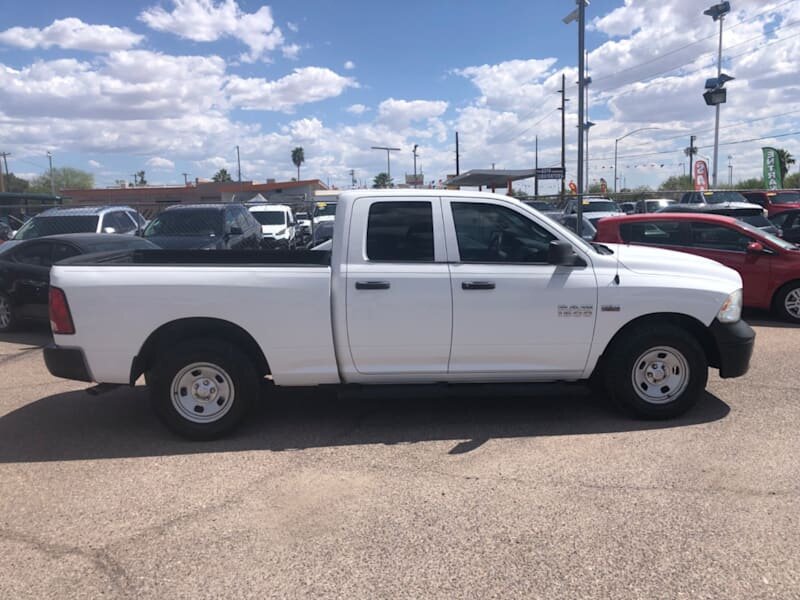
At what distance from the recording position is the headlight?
16.6 ft

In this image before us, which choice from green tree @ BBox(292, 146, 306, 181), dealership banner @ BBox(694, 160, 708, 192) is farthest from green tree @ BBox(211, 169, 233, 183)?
dealership banner @ BBox(694, 160, 708, 192)

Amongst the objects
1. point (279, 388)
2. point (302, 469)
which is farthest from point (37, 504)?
point (279, 388)

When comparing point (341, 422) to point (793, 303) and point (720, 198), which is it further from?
point (720, 198)

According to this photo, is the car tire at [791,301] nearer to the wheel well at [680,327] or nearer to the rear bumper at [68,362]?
the wheel well at [680,327]

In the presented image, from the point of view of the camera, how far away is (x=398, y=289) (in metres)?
4.79

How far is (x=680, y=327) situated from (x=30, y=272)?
8.54 metres

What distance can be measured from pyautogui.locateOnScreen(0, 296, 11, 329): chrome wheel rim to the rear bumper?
17.5ft

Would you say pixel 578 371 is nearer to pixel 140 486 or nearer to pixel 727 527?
pixel 727 527

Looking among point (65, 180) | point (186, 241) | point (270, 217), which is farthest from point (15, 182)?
point (186, 241)

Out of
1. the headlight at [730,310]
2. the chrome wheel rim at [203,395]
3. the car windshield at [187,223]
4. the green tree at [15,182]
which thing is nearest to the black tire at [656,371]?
the headlight at [730,310]

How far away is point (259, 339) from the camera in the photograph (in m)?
4.82

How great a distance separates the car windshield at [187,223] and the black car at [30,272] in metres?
2.64

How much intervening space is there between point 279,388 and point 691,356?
3.82 m

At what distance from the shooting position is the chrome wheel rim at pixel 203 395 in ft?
16.0
